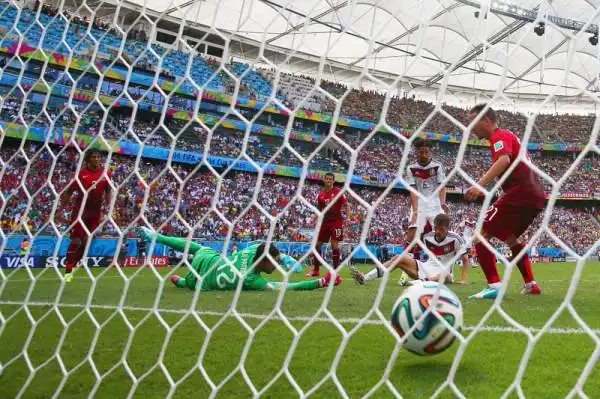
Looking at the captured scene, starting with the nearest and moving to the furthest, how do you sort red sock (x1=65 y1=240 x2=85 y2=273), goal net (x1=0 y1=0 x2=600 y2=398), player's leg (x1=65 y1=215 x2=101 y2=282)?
goal net (x1=0 y1=0 x2=600 y2=398), player's leg (x1=65 y1=215 x2=101 y2=282), red sock (x1=65 y1=240 x2=85 y2=273)

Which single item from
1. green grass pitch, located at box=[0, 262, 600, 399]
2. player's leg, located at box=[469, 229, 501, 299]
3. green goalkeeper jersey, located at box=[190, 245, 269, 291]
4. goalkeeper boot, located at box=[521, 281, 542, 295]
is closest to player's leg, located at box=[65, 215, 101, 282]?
green goalkeeper jersey, located at box=[190, 245, 269, 291]

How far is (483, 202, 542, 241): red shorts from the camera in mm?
4246

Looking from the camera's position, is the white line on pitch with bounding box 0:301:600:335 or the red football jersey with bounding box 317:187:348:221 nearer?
the white line on pitch with bounding box 0:301:600:335

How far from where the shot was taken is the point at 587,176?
30.7 meters

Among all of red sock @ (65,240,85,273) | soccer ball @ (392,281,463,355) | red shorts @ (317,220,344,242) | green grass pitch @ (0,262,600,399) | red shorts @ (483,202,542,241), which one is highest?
red shorts @ (483,202,542,241)

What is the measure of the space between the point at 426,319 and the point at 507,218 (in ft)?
8.34

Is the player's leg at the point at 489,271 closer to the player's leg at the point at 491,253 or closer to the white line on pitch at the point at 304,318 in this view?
the player's leg at the point at 491,253

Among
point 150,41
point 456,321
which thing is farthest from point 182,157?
point 456,321

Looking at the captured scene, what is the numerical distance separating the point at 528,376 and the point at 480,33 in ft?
4.20

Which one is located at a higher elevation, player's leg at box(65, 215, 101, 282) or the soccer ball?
the soccer ball

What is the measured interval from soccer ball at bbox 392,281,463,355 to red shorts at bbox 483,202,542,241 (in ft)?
7.30

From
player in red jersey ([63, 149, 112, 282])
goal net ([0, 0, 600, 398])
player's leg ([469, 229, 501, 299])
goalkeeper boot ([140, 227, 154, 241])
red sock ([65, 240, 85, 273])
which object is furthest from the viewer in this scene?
red sock ([65, 240, 85, 273])

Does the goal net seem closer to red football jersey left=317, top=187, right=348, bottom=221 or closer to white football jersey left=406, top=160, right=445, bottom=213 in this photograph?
white football jersey left=406, top=160, right=445, bottom=213

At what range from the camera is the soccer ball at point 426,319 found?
206 cm
